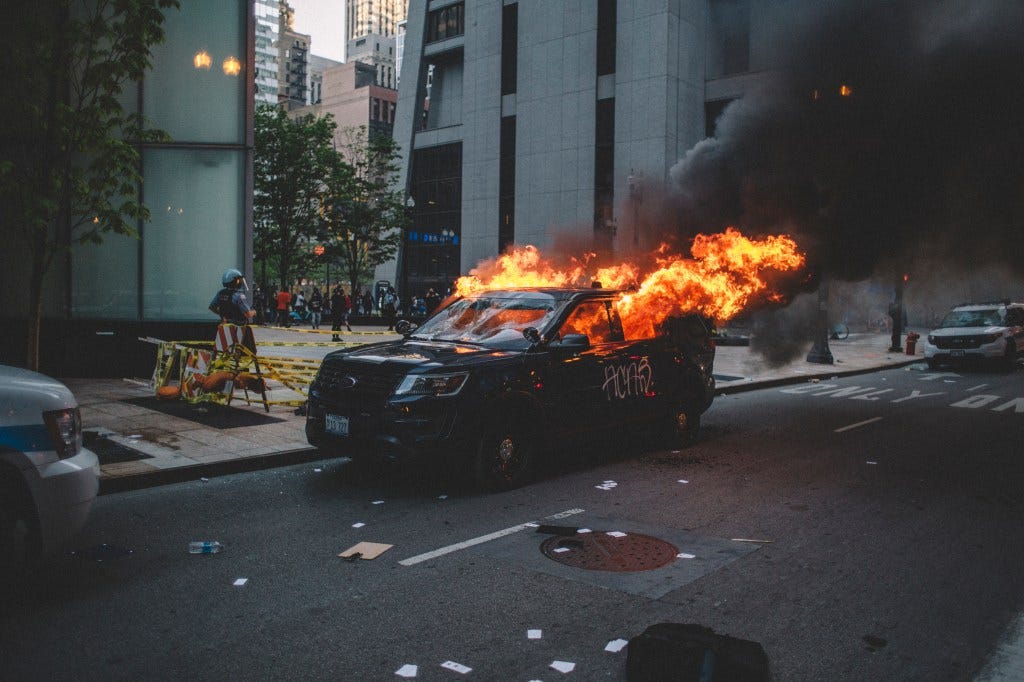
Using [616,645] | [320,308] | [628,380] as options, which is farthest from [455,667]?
[320,308]

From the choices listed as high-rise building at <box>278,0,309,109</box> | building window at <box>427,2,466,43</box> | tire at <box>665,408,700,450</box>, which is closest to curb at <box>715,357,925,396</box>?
tire at <box>665,408,700,450</box>

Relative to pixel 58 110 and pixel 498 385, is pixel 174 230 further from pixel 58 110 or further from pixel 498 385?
pixel 498 385

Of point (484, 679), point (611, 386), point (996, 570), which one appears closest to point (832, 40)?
point (611, 386)

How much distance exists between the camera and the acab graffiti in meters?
7.93

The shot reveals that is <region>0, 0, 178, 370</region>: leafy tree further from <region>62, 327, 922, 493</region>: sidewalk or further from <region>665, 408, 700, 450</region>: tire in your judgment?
<region>665, 408, 700, 450</region>: tire

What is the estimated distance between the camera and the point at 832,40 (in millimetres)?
12531

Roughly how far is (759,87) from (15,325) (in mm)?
13673

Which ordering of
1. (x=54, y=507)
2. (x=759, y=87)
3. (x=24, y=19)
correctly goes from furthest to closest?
(x=759, y=87) → (x=24, y=19) → (x=54, y=507)

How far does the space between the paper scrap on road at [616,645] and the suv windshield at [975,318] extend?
71.5 ft

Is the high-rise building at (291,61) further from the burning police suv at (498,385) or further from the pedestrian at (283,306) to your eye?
the burning police suv at (498,385)

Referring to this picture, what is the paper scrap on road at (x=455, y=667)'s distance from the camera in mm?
3530

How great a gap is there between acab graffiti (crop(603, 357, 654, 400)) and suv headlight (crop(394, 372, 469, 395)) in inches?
77.5

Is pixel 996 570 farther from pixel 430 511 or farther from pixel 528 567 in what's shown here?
pixel 430 511

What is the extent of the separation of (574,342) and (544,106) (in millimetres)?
41869
